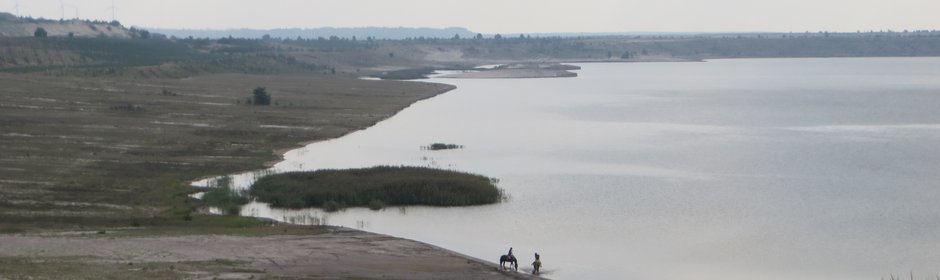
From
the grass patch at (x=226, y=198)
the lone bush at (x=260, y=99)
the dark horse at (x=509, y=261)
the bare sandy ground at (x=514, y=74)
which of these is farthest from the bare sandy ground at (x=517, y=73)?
the dark horse at (x=509, y=261)

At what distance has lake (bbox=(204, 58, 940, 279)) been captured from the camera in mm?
32625

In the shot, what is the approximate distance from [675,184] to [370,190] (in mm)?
12333

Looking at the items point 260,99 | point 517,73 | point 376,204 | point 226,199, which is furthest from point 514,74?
point 226,199

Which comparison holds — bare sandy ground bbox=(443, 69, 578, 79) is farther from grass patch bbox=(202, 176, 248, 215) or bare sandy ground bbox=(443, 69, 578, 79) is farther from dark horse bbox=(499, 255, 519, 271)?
dark horse bbox=(499, 255, 519, 271)

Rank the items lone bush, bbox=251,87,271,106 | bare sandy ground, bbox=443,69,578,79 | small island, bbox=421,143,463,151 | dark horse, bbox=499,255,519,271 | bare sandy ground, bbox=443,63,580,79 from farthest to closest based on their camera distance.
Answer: bare sandy ground, bbox=443,63,580,79, bare sandy ground, bbox=443,69,578,79, lone bush, bbox=251,87,271,106, small island, bbox=421,143,463,151, dark horse, bbox=499,255,519,271

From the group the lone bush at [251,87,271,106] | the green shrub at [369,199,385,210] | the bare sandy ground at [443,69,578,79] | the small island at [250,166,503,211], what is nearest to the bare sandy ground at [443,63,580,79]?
the bare sandy ground at [443,69,578,79]

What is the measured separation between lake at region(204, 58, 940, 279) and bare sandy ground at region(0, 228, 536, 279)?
6.24ft

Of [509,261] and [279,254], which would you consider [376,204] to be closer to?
[279,254]

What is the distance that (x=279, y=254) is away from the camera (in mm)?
30141

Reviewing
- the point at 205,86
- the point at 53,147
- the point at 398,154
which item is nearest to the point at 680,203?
the point at 398,154

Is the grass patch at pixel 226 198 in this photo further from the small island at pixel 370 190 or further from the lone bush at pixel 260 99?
the lone bush at pixel 260 99

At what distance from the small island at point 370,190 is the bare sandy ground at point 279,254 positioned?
23.5ft

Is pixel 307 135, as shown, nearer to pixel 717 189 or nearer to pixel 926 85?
pixel 717 189

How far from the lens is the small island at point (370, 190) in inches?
1585
